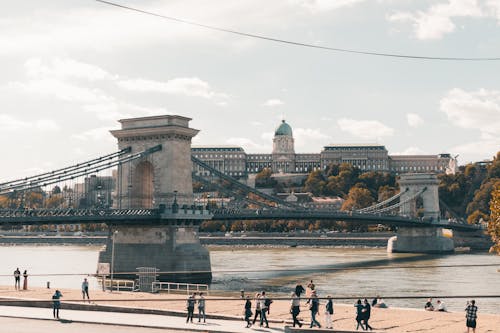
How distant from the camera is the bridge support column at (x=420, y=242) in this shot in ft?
379

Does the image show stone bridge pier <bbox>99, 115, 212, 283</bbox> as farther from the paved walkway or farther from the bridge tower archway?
the paved walkway

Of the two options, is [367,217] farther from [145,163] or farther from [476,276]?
[145,163]

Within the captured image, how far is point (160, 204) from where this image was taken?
203 ft

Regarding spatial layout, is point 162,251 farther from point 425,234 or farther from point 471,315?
point 425,234

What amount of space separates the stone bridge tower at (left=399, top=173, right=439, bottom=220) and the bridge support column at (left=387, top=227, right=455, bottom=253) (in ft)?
25.1

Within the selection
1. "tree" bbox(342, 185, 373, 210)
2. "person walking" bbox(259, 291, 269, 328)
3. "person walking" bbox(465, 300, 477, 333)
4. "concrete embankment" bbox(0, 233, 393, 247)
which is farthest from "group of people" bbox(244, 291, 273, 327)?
"tree" bbox(342, 185, 373, 210)

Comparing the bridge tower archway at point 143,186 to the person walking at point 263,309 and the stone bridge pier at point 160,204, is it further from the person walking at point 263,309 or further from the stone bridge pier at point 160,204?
the person walking at point 263,309

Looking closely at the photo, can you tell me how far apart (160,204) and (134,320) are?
33521 mm

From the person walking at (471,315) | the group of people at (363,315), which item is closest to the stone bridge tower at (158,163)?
the group of people at (363,315)

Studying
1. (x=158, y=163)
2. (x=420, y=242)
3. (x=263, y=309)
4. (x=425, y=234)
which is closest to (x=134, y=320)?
(x=263, y=309)

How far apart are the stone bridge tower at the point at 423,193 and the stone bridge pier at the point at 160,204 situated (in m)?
71.8

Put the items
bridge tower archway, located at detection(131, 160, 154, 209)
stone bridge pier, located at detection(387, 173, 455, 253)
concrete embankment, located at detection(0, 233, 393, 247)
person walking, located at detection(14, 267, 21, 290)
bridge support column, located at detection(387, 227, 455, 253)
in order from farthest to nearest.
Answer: concrete embankment, located at detection(0, 233, 393, 247), stone bridge pier, located at detection(387, 173, 455, 253), bridge support column, located at detection(387, 227, 455, 253), bridge tower archway, located at detection(131, 160, 154, 209), person walking, located at detection(14, 267, 21, 290)

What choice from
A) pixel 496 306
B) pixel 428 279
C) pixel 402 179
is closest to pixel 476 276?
pixel 428 279

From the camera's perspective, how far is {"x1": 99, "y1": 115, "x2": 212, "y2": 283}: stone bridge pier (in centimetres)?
6106
